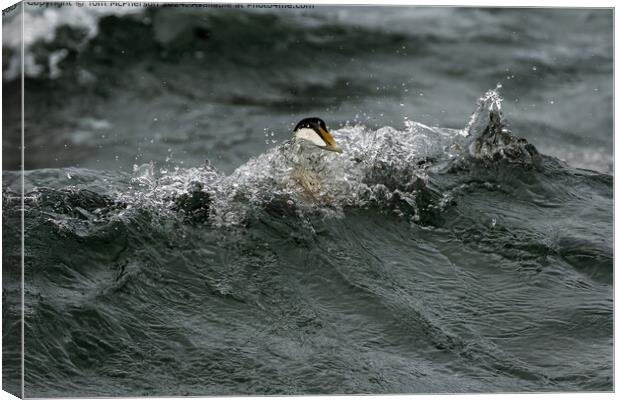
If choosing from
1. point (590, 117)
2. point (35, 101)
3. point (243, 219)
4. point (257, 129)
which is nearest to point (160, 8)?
point (35, 101)

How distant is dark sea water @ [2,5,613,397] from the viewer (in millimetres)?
5570

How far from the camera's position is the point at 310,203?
6695 millimetres

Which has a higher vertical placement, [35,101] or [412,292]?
[35,101]

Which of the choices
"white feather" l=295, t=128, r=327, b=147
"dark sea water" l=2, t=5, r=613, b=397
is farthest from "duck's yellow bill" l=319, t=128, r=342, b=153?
"dark sea water" l=2, t=5, r=613, b=397

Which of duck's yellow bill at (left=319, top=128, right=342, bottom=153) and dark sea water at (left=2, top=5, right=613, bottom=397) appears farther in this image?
duck's yellow bill at (left=319, top=128, right=342, bottom=153)

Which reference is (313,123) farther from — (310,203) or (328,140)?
(310,203)

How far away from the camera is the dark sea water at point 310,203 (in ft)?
18.3

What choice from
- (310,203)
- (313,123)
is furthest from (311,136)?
(310,203)

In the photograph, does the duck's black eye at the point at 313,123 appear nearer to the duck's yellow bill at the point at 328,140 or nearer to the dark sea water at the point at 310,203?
the duck's yellow bill at the point at 328,140

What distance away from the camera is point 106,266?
19.6 ft

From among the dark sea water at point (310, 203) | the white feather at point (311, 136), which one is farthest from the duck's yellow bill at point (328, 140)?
the dark sea water at point (310, 203)

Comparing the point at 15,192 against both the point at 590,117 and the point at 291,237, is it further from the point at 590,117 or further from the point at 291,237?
the point at 590,117

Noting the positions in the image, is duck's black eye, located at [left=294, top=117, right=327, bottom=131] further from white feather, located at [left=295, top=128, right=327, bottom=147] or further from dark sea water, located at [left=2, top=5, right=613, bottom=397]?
dark sea water, located at [left=2, top=5, right=613, bottom=397]

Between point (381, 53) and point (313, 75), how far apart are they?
1.38ft
